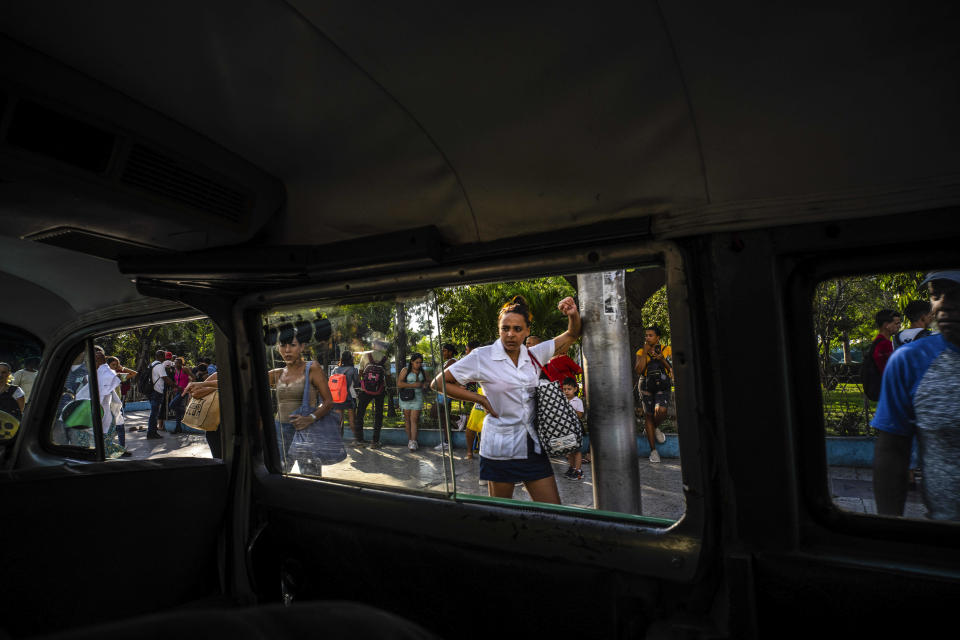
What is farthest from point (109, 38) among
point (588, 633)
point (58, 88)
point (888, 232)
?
point (588, 633)

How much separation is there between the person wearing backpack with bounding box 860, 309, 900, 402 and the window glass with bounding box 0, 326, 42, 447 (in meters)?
5.64

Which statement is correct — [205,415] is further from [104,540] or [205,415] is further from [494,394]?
[494,394]

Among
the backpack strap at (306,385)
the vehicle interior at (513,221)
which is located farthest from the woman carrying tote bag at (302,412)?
the vehicle interior at (513,221)

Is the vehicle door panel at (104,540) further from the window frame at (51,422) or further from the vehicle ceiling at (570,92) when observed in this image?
the window frame at (51,422)

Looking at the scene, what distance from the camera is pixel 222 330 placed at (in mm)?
2766

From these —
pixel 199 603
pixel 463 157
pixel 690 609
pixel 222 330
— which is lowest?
pixel 199 603

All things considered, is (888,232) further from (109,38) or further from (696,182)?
(109,38)

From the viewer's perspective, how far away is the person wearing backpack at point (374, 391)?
2.46 metres

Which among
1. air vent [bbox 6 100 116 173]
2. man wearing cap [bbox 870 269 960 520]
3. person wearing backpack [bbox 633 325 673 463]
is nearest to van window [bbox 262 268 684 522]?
man wearing cap [bbox 870 269 960 520]

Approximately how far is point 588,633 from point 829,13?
186cm

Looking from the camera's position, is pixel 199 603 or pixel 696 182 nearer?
pixel 696 182

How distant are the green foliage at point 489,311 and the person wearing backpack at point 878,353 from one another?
360 inches

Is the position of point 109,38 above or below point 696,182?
above

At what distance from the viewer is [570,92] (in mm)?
1333
